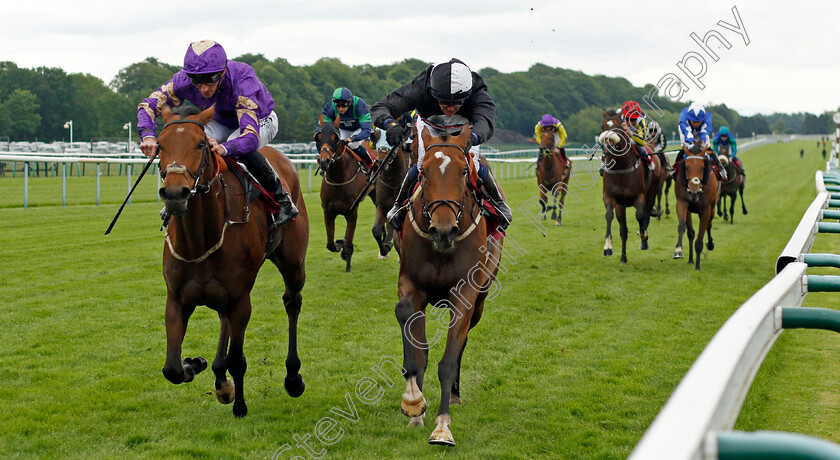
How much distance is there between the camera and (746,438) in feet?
4.14

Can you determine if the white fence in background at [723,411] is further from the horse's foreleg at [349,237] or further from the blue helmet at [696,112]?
the blue helmet at [696,112]

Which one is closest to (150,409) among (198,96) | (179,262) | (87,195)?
(179,262)

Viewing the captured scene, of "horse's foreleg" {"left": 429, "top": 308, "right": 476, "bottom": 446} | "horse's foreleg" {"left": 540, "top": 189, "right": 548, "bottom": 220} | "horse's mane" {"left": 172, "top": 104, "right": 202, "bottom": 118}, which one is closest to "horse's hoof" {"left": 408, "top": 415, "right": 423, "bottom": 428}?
"horse's foreleg" {"left": 429, "top": 308, "right": 476, "bottom": 446}

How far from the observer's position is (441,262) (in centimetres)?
429

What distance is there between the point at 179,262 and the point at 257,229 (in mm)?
553

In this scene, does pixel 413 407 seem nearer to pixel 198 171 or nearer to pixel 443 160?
pixel 443 160

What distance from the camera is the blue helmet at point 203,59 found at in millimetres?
4363

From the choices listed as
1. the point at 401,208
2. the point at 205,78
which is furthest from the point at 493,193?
the point at 205,78

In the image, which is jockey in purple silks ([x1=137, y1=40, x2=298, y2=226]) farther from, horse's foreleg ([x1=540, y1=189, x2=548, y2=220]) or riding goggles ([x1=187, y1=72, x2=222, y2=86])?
horse's foreleg ([x1=540, y1=189, x2=548, y2=220])

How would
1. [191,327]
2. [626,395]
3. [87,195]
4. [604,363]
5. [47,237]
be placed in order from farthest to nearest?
[87,195], [47,237], [191,327], [604,363], [626,395]

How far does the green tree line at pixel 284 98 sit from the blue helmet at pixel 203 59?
3151cm

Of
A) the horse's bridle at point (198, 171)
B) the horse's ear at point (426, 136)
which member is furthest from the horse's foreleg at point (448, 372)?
the horse's bridle at point (198, 171)

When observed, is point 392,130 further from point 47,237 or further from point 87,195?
point 87,195

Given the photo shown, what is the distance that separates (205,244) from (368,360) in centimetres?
193
